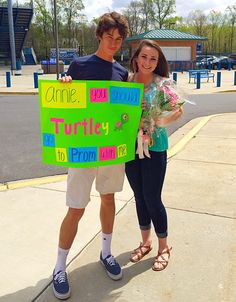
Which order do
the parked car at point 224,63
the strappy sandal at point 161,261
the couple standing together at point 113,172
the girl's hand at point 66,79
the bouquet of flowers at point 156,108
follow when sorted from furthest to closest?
1. the parked car at point 224,63
2. the strappy sandal at point 161,261
3. the bouquet of flowers at point 156,108
4. the couple standing together at point 113,172
5. the girl's hand at point 66,79

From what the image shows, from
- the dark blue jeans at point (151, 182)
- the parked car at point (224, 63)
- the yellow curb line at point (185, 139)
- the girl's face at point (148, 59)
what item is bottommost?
the yellow curb line at point (185, 139)

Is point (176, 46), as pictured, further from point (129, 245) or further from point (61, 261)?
point (61, 261)

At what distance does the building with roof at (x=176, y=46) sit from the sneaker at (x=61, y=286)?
129 feet

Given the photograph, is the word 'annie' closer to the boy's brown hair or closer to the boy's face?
the boy's face

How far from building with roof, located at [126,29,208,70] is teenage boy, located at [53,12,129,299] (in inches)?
1539

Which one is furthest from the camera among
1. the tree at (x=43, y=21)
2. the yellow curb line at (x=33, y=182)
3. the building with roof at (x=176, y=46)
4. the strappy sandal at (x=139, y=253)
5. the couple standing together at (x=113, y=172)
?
the tree at (x=43, y=21)

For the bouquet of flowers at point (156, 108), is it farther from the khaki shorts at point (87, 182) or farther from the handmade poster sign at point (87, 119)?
the khaki shorts at point (87, 182)

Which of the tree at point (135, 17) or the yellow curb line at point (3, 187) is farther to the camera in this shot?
the tree at point (135, 17)

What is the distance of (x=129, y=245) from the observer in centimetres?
328

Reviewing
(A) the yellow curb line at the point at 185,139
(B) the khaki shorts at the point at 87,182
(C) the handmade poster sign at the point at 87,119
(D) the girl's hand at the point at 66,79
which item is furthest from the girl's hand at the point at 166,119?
(A) the yellow curb line at the point at 185,139

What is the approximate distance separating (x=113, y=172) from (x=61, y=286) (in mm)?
845

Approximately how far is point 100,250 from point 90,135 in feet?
3.71

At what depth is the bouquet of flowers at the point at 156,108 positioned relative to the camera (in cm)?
264

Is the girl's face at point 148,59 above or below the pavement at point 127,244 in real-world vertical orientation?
above
